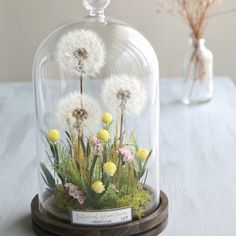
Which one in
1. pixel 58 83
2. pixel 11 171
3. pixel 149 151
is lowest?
pixel 11 171

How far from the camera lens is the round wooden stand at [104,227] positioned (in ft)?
3.27

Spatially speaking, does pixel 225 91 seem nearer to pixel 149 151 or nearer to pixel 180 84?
pixel 180 84

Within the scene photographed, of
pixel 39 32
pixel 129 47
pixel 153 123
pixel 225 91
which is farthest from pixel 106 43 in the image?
pixel 39 32

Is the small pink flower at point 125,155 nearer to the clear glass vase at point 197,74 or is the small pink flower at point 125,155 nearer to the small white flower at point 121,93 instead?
the small white flower at point 121,93

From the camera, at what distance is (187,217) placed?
112 centimetres

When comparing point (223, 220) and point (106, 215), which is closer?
point (106, 215)

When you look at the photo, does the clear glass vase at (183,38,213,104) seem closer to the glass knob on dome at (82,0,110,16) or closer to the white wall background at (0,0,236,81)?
the white wall background at (0,0,236,81)

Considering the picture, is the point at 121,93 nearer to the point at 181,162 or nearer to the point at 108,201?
the point at 108,201

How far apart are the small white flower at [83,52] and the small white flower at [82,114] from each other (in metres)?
0.05

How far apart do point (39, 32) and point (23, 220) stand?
5.61ft

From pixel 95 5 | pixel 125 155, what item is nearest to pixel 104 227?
pixel 125 155

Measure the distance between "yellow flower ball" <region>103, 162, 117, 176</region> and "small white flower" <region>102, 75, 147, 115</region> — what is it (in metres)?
0.11

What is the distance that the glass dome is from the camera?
101 centimetres

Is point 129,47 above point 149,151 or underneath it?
above
